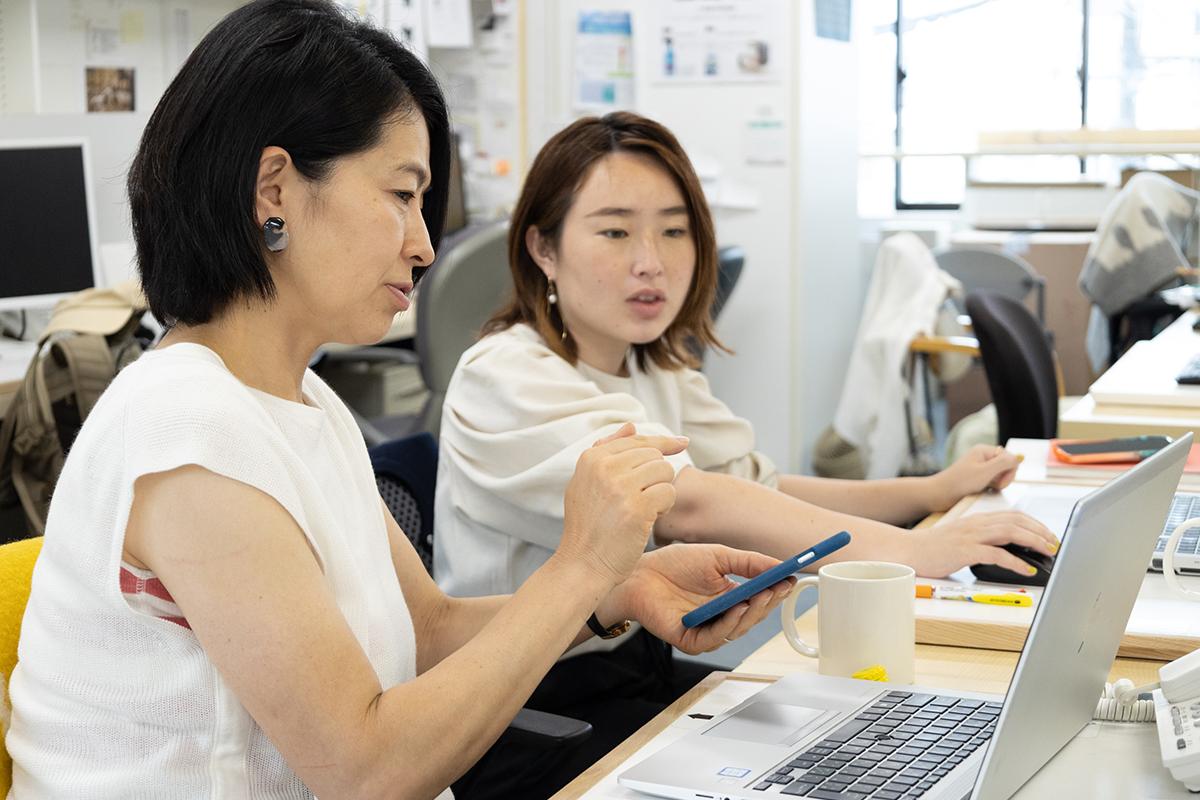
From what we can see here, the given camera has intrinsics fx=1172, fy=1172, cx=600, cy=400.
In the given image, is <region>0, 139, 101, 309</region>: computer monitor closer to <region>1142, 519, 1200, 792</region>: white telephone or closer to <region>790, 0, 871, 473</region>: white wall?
<region>790, 0, 871, 473</region>: white wall

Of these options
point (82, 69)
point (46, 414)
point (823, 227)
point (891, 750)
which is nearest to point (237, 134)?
point (891, 750)

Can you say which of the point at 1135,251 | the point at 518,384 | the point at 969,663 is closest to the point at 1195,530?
the point at 969,663

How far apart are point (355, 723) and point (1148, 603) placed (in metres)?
0.74

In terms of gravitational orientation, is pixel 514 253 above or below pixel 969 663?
above

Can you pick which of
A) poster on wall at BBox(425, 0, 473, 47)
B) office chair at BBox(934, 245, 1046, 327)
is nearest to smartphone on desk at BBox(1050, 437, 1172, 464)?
office chair at BBox(934, 245, 1046, 327)

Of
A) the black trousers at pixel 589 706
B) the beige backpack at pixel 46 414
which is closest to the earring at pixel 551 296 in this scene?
the black trousers at pixel 589 706

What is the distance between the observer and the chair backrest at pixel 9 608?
866 mm

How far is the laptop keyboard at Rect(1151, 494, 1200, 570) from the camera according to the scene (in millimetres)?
1196

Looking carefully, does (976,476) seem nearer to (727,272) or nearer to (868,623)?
(868,623)

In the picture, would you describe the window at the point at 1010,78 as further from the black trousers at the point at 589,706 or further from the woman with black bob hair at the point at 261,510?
the woman with black bob hair at the point at 261,510

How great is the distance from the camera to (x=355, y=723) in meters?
0.76

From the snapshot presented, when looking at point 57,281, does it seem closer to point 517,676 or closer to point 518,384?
point 518,384

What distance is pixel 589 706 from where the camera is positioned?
1377mm

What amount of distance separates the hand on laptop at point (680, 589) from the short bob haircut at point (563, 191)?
0.46 m
